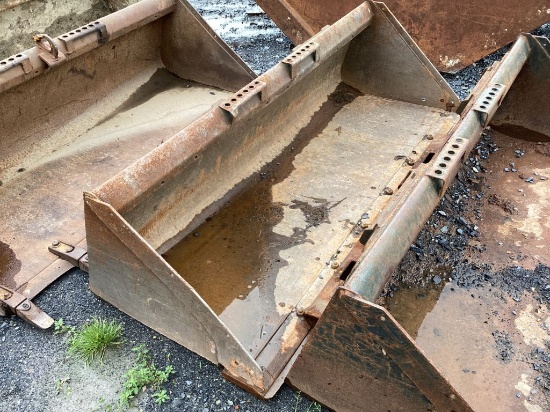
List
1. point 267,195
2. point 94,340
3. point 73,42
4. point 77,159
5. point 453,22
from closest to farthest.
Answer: point 94,340 → point 267,195 → point 73,42 → point 77,159 → point 453,22

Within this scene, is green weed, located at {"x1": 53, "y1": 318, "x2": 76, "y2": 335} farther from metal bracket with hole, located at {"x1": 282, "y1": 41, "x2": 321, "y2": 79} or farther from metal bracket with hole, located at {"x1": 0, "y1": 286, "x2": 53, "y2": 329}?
metal bracket with hole, located at {"x1": 282, "y1": 41, "x2": 321, "y2": 79}

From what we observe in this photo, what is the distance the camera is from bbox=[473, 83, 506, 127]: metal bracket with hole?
3127 millimetres

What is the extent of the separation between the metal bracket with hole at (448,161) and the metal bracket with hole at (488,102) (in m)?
0.36

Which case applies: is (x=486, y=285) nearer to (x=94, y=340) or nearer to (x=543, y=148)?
(x=543, y=148)

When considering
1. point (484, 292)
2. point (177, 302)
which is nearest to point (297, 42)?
point (484, 292)

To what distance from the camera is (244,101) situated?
295 cm

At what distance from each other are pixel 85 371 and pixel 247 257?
3.22ft

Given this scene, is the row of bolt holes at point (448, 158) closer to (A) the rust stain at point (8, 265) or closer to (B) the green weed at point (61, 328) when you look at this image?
(B) the green weed at point (61, 328)

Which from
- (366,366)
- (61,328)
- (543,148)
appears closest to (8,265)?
(61,328)

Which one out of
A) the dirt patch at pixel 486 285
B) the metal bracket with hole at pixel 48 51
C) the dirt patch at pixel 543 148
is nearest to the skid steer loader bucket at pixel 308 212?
the dirt patch at pixel 543 148

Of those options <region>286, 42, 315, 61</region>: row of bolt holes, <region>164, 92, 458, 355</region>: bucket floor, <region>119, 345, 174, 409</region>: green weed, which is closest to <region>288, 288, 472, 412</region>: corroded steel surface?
<region>164, 92, 458, 355</region>: bucket floor

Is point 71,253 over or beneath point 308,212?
over

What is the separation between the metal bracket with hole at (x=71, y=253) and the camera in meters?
2.90

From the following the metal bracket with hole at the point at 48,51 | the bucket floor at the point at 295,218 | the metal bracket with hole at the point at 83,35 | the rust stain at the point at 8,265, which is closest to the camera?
the bucket floor at the point at 295,218
